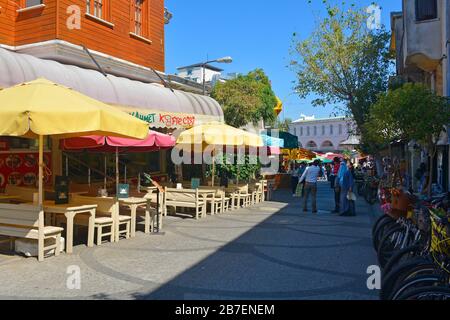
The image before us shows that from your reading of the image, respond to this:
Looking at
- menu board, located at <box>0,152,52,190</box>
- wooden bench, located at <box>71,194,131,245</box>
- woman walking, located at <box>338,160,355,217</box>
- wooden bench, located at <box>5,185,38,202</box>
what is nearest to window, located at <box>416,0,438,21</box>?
woman walking, located at <box>338,160,355,217</box>

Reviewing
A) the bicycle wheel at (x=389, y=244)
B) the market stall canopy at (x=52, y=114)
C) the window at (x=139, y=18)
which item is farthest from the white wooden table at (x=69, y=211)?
the window at (x=139, y=18)

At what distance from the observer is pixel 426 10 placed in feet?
44.0

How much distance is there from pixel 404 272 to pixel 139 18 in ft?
46.0

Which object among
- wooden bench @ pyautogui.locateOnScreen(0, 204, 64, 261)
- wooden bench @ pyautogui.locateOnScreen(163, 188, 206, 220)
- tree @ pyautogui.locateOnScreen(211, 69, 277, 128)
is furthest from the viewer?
tree @ pyautogui.locateOnScreen(211, 69, 277, 128)

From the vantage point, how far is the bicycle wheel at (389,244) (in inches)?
247

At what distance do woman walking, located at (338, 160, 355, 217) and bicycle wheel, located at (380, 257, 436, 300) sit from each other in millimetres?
8261

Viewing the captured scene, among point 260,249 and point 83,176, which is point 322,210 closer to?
point 260,249

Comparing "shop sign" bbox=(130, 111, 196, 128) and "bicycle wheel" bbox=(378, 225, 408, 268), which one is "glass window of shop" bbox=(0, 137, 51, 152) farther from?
"bicycle wheel" bbox=(378, 225, 408, 268)

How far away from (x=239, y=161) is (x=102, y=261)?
10.7 m

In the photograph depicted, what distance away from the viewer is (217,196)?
13492 mm

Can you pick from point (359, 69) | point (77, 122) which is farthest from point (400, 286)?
point (359, 69)

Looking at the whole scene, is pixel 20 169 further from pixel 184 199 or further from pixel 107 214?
pixel 184 199

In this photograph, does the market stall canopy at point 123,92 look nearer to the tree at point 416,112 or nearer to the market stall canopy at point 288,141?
the market stall canopy at point 288,141

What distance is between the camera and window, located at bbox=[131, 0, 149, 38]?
1544 centimetres
